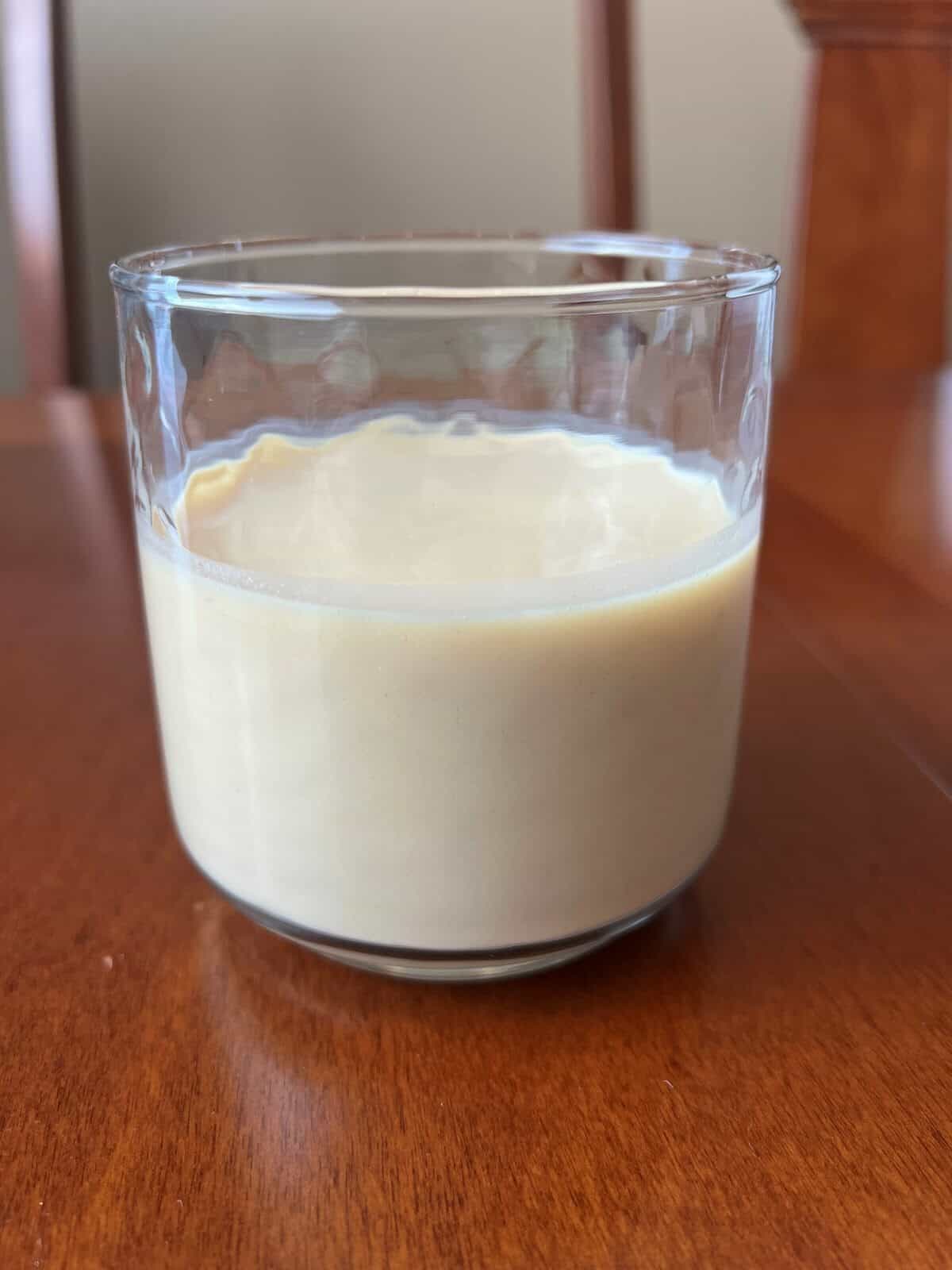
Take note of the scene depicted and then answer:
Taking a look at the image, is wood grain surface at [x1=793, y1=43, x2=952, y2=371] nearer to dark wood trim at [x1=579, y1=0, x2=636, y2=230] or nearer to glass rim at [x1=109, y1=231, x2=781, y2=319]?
dark wood trim at [x1=579, y1=0, x2=636, y2=230]

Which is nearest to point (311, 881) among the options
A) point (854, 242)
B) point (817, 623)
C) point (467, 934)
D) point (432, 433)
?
point (467, 934)

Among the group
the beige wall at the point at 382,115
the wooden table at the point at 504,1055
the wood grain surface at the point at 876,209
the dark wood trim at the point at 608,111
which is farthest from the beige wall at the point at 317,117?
the wooden table at the point at 504,1055

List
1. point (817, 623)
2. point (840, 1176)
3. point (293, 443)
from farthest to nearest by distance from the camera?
point (817, 623) → point (293, 443) → point (840, 1176)

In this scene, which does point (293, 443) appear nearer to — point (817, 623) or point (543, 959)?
point (543, 959)

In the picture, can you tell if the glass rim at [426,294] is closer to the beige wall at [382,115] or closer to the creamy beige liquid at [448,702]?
the creamy beige liquid at [448,702]

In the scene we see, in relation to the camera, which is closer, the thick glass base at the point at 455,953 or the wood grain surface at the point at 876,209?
the thick glass base at the point at 455,953

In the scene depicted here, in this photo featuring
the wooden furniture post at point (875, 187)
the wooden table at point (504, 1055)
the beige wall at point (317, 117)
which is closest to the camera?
the wooden table at point (504, 1055)
